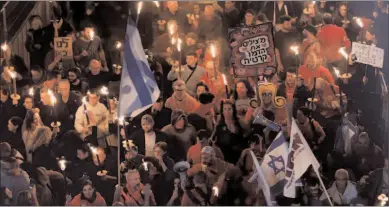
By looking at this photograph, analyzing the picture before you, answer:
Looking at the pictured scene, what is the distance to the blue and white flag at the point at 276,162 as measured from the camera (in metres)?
4.14

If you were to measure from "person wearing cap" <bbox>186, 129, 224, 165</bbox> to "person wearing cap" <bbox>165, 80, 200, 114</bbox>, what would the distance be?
0.20 meters

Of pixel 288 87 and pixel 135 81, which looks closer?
pixel 135 81

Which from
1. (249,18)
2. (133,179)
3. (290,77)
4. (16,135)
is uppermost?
(249,18)

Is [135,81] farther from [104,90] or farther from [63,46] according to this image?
[63,46]

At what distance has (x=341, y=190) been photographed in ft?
13.8

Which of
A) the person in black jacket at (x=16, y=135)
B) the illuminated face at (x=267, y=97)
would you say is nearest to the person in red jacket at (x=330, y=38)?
the illuminated face at (x=267, y=97)

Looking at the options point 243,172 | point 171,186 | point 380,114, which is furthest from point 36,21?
point 380,114

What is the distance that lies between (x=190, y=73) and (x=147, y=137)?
1.89 feet

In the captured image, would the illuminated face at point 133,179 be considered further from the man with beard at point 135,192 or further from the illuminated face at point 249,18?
the illuminated face at point 249,18

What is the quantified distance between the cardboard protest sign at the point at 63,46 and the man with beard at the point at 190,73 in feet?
2.49

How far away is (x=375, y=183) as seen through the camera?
421cm

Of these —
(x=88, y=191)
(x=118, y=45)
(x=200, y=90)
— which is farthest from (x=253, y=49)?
(x=88, y=191)

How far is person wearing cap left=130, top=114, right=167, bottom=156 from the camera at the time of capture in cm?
415

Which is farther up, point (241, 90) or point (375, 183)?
point (241, 90)
